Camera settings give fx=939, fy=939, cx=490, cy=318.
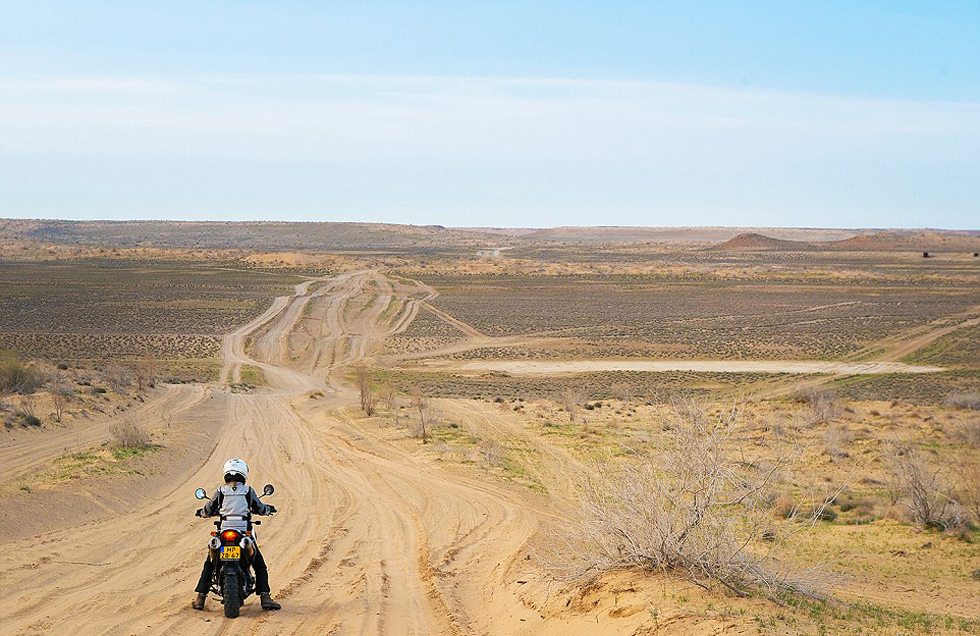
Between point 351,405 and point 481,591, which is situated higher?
point 481,591

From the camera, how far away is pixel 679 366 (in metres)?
50.5

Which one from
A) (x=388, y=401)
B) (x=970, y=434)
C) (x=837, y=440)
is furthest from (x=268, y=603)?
(x=388, y=401)

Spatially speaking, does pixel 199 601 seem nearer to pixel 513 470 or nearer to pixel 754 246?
pixel 513 470

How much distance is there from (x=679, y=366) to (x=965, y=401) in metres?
20.7

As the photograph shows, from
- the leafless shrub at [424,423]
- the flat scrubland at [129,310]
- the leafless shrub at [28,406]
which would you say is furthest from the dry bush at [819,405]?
the flat scrubland at [129,310]

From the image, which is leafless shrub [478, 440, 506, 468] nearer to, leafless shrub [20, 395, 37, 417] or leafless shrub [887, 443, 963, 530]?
leafless shrub [887, 443, 963, 530]

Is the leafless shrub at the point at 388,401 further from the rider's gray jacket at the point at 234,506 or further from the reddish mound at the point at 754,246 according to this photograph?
the reddish mound at the point at 754,246

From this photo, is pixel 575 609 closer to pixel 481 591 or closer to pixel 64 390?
pixel 481 591

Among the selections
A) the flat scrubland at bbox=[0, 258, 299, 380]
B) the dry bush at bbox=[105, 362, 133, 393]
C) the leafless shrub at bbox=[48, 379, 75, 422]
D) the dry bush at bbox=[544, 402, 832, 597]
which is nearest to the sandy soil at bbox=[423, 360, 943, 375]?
the flat scrubland at bbox=[0, 258, 299, 380]

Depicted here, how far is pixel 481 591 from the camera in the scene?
34.6 ft

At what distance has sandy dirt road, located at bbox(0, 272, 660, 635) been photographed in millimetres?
8828

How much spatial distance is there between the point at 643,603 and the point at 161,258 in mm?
137617

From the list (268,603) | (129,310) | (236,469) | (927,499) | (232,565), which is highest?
(236,469)

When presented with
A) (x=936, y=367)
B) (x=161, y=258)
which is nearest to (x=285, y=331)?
(x=936, y=367)
